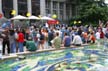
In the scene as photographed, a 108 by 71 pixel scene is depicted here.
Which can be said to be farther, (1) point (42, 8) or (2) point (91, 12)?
(2) point (91, 12)

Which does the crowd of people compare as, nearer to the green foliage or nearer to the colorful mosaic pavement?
the colorful mosaic pavement

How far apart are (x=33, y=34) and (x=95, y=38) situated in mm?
6824

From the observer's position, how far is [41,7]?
1955 inches

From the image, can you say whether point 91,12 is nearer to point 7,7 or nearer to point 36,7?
point 36,7

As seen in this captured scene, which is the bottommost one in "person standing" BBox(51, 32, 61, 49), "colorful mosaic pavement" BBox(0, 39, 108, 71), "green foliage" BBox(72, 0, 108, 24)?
"colorful mosaic pavement" BBox(0, 39, 108, 71)

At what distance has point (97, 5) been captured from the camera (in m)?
56.8

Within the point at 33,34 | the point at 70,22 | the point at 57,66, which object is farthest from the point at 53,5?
the point at 57,66

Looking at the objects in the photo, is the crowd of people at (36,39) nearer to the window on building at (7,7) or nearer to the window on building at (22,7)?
the window on building at (7,7)

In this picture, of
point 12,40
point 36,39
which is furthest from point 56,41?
point 12,40

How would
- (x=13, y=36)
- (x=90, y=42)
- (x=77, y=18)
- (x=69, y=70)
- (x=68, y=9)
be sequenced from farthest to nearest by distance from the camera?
1. (x=68, y=9)
2. (x=77, y=18)
3. (x=90, y=42)
4. (x=13, y=36)
5. (x=69, y=70)

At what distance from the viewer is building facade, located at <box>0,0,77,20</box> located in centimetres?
4409

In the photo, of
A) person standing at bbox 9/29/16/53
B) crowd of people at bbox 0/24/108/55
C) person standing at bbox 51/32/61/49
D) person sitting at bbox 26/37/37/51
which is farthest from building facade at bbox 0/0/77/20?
person sitting at bbox 26/37/37/51

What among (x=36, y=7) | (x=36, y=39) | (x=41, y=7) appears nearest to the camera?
(x=36, y=39)

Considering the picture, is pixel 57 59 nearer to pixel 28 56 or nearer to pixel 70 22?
pixel 28 56
